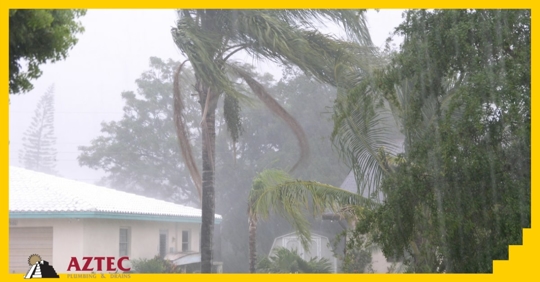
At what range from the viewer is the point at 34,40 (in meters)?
7.00

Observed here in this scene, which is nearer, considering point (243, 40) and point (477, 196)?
point (477, 196)

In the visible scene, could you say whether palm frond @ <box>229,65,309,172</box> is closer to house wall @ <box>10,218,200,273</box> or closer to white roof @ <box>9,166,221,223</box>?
white roof @ <box>9,166,221,223</box>

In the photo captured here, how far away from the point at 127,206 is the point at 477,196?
40.8ft

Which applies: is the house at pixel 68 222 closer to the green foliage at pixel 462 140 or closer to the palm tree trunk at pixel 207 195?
the palm tree trunk at pixel 207 195

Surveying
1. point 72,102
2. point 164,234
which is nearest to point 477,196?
A: point 164,234

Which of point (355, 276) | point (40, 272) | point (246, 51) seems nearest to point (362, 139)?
point (355, 276)

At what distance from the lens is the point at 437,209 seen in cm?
891

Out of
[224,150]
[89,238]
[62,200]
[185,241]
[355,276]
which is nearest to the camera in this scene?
[355,276]

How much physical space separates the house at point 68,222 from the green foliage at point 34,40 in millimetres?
8916

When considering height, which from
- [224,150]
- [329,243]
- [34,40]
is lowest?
[329,243]

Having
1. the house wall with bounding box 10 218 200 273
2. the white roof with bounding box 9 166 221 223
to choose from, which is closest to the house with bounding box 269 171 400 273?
the white roof with bounding box 9 166 221 223

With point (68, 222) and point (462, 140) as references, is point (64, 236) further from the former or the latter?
A: point (462, 140)

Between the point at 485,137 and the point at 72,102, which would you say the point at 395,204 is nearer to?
the point at 485,137

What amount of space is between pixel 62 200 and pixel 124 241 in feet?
10.1
